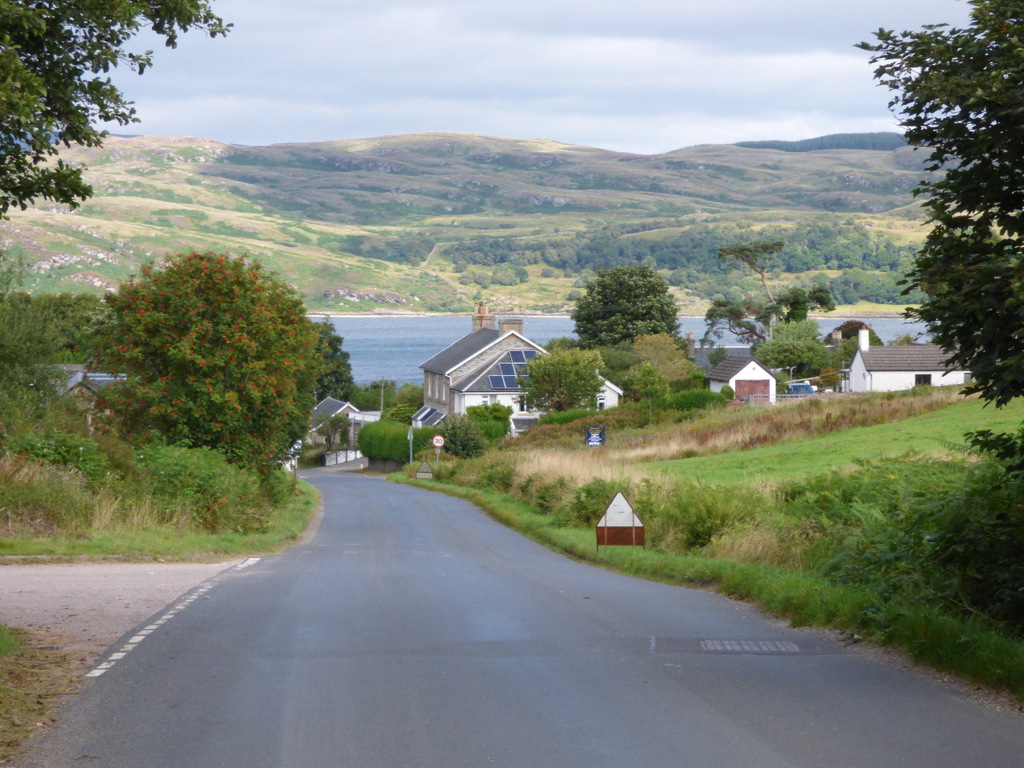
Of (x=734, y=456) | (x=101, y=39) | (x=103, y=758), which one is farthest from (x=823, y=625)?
(x=734, y=456)

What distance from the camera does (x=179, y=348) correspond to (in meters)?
25.3

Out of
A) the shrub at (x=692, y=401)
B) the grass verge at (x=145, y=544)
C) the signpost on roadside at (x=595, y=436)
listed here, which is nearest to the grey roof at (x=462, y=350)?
the shrub at (x=692, y=401)

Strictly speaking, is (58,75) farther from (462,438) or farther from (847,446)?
(462,438)

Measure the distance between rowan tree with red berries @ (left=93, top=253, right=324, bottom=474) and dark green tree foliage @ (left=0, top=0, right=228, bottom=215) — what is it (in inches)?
633

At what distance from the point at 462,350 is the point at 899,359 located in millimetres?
34326

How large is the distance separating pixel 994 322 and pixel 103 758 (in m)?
6.50

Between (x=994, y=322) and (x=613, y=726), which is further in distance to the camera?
(x=994, y=322)

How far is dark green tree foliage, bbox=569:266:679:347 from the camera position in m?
96.4

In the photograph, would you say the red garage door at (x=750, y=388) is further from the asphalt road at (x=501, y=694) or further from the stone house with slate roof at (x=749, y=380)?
the asphalt road at (x=501, y=694)

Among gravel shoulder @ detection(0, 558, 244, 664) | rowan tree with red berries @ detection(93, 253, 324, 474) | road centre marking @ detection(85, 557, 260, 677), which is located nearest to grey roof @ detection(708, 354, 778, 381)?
rowan tree with red berries @ detection(93, 253, 324, 474)

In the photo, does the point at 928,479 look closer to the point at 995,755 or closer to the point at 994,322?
the point at 994,322

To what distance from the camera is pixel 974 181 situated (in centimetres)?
785

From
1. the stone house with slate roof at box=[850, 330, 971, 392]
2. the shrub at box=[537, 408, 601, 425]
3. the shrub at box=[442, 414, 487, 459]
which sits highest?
the stone house with slate roof at box=[850, 330, 971, 392]

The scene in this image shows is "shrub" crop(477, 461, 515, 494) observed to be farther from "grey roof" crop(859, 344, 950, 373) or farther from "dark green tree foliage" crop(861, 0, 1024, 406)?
"grey roof" crop(859, 344, 950, 373)
